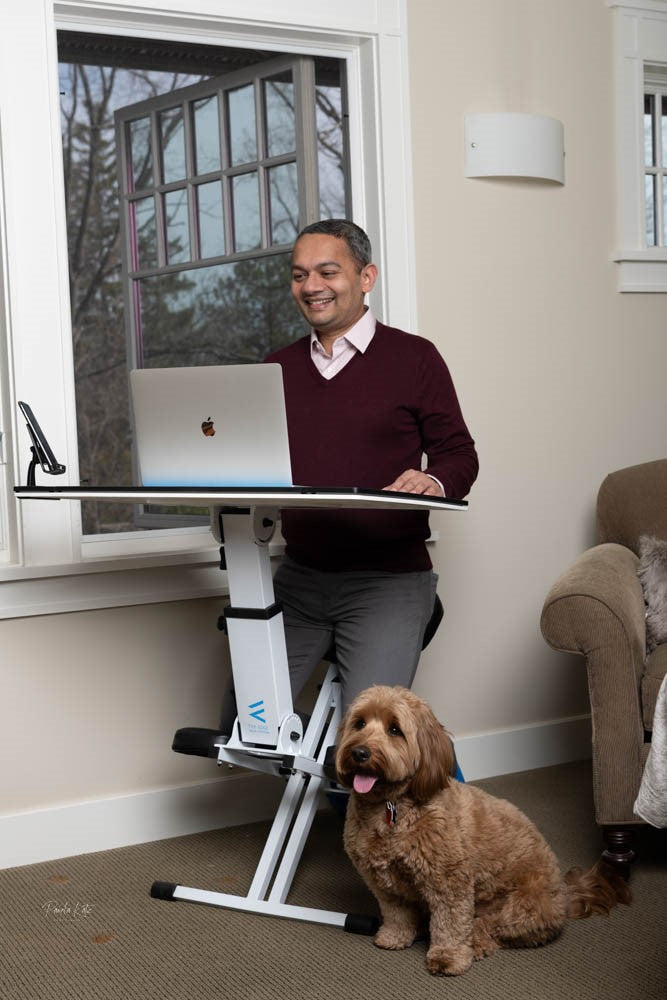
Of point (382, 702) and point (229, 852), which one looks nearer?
point (382, 702)

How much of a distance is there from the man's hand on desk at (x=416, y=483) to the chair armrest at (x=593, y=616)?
481 millimetres

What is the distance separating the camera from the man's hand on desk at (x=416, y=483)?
231 centimetres

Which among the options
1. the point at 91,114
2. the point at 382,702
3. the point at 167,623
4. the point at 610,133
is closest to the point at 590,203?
the point at 610,133

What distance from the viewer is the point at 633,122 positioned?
12.1ft

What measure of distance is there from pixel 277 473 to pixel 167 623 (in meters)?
1.12

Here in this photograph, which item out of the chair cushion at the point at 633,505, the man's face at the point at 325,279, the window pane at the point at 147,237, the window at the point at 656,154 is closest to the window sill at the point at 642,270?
the window at the point at 656,154

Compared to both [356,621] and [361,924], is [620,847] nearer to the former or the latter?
[361,924]

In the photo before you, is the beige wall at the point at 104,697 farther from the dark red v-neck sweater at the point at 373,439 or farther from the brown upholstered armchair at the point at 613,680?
the brown upholstered armchair at the point at 613,680

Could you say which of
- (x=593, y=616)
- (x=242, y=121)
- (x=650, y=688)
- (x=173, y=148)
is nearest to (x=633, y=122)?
(x=242, y=121)

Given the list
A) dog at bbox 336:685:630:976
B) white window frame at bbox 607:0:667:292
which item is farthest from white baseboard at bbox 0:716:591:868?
white window frame at bbox 607:0:667:292

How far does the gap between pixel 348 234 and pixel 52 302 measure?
0.78 metres

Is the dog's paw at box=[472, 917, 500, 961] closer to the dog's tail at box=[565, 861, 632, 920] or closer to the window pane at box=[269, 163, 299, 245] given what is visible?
the dog's tail at box=[565, 861, 632, 920]

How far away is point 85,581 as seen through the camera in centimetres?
296

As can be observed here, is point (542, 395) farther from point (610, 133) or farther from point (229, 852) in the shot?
point (229, 852)
